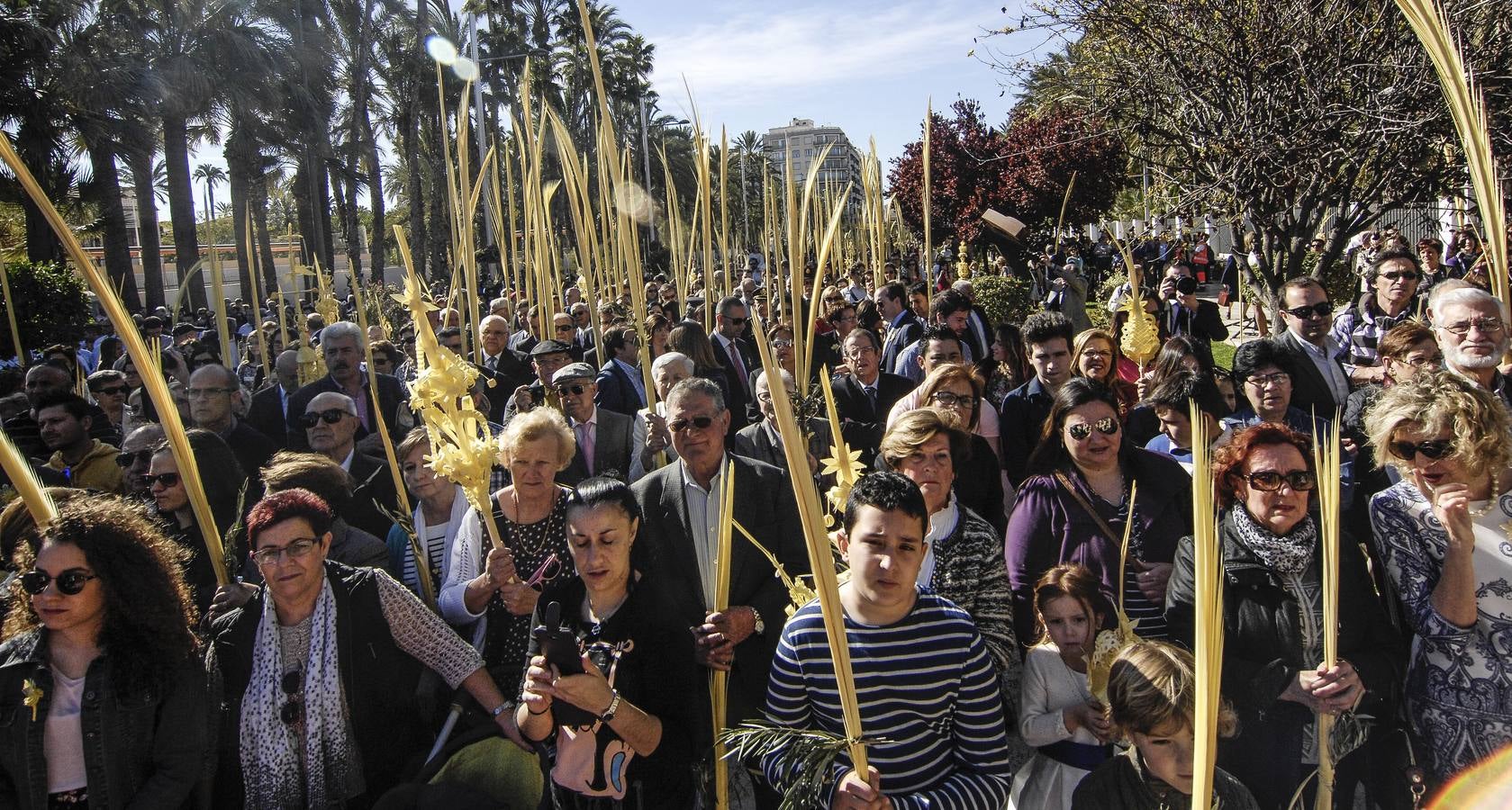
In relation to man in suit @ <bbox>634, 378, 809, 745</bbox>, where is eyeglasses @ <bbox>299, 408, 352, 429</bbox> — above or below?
above

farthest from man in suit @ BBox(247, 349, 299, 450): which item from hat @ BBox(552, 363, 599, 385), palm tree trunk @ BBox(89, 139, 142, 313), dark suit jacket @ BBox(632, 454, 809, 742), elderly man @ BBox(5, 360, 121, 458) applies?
palm tree trunk @ BBox(89, 139, 142, 313)

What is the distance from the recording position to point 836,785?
224 cm

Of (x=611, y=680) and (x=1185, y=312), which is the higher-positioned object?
(x=1185, y=312)

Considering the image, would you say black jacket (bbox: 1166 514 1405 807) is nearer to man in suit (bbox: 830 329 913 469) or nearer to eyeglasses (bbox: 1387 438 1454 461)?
eyeglasses (bbox: 1387 438 1454 461)

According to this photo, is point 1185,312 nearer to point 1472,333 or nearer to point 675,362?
point 1472,333

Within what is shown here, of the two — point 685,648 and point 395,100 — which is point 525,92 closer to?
point 685,648

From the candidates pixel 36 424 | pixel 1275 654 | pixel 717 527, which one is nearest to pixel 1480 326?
pixel 1275 654

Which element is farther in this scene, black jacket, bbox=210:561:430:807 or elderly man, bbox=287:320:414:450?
elderly man, bbox=287:320:414:450

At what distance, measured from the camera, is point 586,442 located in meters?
5.19

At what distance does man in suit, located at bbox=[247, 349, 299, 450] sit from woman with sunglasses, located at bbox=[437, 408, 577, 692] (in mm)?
2831

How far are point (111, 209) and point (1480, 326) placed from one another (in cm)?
2318

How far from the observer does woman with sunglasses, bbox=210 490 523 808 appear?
279 cm

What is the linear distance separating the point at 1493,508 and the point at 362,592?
122 inches

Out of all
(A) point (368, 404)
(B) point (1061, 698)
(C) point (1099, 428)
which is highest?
(A) point (368, 404)
